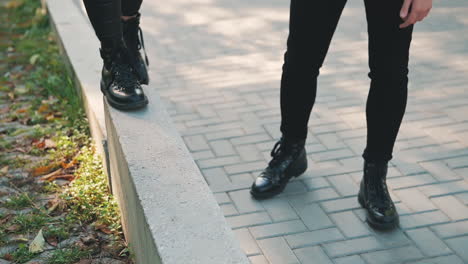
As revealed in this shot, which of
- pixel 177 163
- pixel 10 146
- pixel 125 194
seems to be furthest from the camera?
pixel 10 146

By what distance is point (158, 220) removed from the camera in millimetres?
Result: 1963

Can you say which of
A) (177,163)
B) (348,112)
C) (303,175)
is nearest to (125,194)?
(177,163)

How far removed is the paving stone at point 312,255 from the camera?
2615 millimetres

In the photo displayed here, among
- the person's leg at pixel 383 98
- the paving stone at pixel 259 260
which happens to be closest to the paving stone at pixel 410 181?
the person's leg at pixel 383 98

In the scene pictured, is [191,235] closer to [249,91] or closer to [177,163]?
[177,163]

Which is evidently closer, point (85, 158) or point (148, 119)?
point (148, 119)

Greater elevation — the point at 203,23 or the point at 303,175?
the point at 303,175

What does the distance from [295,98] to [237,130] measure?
3.36 feet

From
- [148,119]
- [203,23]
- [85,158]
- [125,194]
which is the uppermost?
[148,119]

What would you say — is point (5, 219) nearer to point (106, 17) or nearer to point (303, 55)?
point (106, 17)

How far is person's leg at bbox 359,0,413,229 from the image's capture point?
2486 mm

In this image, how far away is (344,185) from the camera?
3180mm

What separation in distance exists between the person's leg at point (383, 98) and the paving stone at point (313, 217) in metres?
0.19

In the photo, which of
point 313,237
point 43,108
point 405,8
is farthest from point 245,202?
point 43,108
